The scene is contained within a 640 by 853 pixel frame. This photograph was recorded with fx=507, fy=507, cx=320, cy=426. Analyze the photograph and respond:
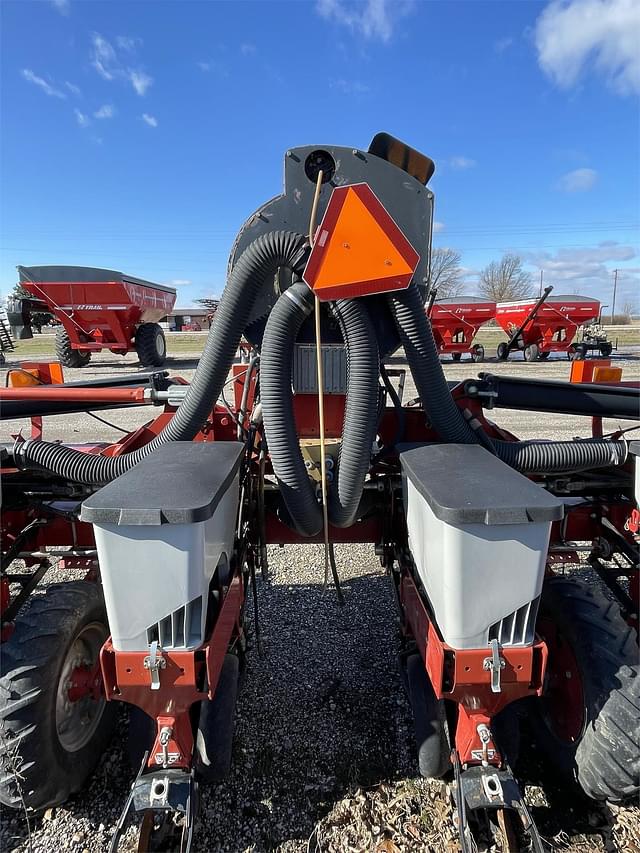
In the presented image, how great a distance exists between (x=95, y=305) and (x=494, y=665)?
39.0 feet

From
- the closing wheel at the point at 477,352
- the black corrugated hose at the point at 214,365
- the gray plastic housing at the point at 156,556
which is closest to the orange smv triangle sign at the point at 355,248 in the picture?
the black corrugated hose at the point at 214,365

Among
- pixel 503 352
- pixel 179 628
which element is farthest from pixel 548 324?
pixel 179 628

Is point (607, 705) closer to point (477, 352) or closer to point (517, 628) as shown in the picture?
point (517, 628)

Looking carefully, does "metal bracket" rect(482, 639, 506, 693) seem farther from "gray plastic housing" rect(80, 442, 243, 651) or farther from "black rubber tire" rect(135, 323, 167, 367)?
"black rubber tire" rect(135, 323, 167, 367)

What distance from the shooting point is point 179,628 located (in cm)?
157

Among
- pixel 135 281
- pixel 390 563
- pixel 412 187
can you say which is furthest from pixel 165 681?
pixel 135 281

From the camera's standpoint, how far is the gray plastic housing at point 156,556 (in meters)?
1.45

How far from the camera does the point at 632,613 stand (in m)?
2.38

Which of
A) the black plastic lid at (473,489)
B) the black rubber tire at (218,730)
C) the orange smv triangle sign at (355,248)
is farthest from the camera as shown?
the black rubber tire at (218,730)

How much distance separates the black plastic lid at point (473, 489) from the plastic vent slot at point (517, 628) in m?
0.32

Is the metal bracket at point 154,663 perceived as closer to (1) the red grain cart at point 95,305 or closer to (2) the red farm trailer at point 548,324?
(1) the red grain cart at point 95,305

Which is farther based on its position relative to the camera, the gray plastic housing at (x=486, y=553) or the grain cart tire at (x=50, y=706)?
the grain cart tire at (x=50, y=706)

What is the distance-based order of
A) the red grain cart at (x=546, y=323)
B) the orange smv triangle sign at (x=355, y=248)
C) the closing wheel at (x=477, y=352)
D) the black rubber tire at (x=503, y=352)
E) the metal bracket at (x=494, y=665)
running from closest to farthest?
the metal bracket at (x=494, y=665)
the orange smv triangle sign at (x=355, y=248)
the red grain cart at (x=546, y=323)
the black rubber tire at (x=503, y=352)
the closing wheel at (x=477, y=352)

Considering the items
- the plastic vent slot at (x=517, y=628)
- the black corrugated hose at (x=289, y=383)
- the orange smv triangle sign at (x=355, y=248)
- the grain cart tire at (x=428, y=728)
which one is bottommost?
the grain cart tire at (x=428, y=728)
